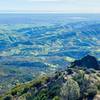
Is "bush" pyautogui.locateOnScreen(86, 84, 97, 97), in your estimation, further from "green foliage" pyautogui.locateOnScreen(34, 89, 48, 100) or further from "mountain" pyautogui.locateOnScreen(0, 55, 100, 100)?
"green foliage" pyautogui.locateOnScreen(34, 89, 48, 100)

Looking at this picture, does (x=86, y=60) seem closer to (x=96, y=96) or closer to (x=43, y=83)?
(x=43, y=83)

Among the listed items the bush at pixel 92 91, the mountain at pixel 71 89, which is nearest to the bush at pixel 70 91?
the mountain at pixel 71 89

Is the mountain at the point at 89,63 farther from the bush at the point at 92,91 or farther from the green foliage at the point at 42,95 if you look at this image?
the bush at the point at 92,91

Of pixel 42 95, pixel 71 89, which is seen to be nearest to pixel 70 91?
pixel 71 89

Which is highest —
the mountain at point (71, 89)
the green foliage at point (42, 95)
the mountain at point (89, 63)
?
the mountain at point (71, 89)

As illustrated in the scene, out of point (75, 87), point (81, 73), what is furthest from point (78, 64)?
point (75, 87)

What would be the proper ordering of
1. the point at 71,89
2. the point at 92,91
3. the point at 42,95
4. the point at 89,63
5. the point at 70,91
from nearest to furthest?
the point at 70,91, the point at 71,89, the point at 92,91, the point at 42,95, the point at 89,63

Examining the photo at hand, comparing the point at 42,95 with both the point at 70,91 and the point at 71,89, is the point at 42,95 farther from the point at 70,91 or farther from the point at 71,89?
the point at 70,91

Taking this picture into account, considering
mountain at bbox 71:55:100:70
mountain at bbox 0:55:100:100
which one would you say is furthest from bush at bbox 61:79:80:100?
mountain at bbox 71:55:100:70

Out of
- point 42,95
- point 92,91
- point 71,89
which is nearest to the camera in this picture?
point 71,89
